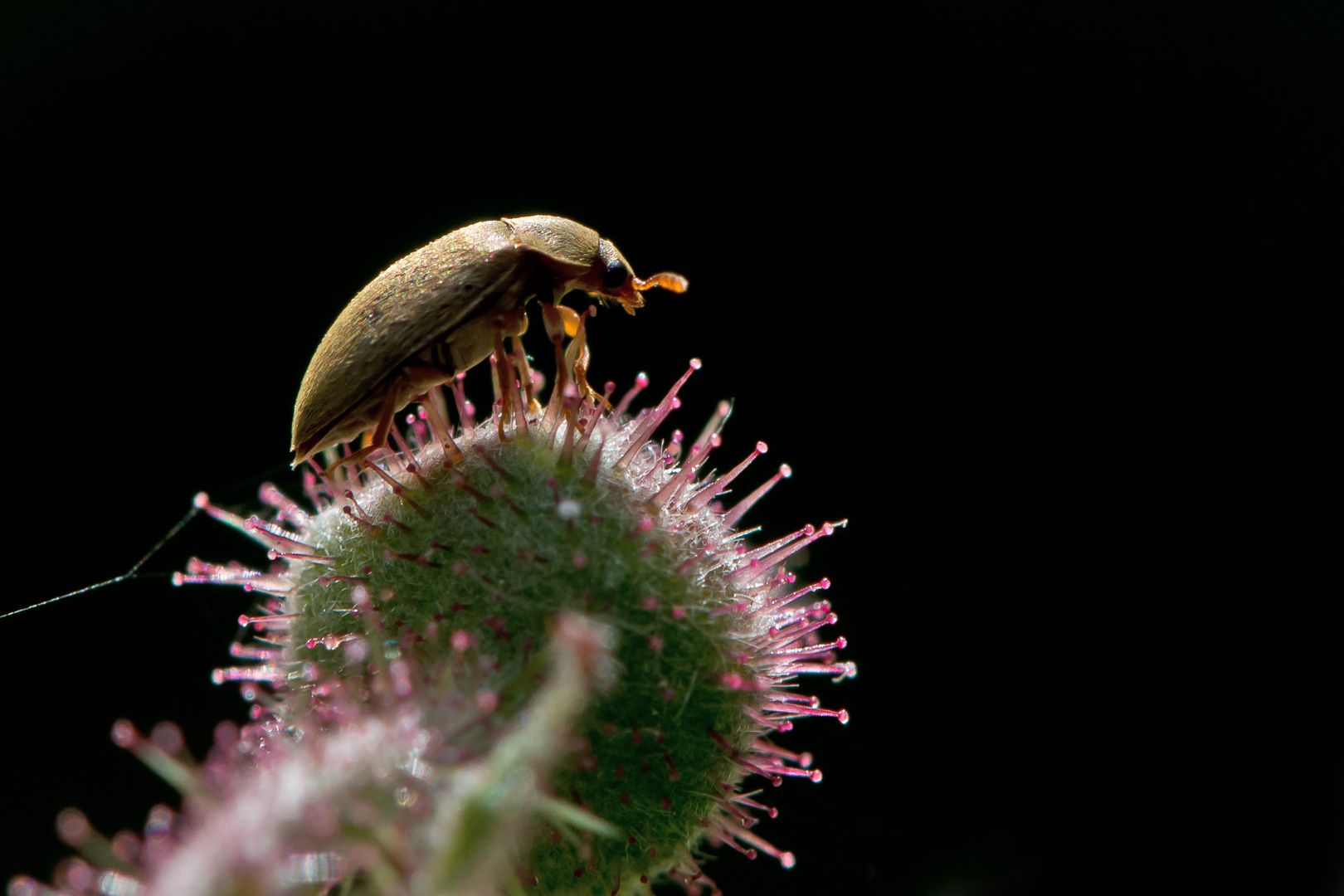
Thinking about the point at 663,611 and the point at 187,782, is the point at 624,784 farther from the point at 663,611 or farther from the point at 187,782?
the point at 187,782

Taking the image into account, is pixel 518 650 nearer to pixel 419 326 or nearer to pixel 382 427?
pixel 382 427

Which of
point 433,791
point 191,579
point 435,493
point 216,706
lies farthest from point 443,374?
point 216,706

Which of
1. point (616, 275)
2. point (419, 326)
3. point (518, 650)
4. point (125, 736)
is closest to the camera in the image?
point (125, 736)

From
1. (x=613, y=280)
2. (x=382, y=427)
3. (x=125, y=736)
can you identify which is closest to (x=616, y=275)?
(x=613, y=280)

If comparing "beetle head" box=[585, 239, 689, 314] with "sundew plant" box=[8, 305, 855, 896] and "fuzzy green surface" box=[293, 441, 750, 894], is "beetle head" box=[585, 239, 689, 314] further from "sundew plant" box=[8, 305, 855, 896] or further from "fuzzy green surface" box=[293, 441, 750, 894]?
"fuzzy green surface" box=[293, 441, 750, 894]

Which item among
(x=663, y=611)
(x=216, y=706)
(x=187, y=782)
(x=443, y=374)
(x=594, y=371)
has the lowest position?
(x=216, y=706)

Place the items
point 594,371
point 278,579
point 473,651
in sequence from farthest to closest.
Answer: point 594,371 < point 278,579 < point 473,651
